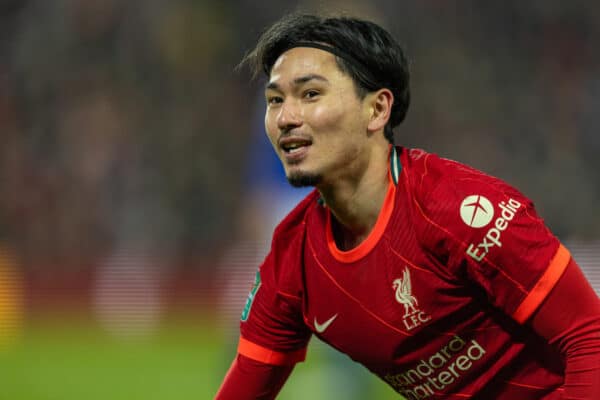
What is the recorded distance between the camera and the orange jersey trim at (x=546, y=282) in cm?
239

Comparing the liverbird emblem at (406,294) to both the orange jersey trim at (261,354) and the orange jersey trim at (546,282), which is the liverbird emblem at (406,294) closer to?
the orange jersey trim at (546,282)

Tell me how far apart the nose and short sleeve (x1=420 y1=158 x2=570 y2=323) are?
1.48 ft

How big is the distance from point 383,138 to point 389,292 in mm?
500

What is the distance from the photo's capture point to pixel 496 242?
7.88ft

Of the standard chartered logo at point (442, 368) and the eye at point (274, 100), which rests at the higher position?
the eye at point (274, 100)

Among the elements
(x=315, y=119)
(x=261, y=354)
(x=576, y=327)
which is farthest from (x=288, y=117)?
(x=576, y=327)

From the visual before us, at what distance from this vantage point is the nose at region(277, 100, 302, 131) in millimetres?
2711

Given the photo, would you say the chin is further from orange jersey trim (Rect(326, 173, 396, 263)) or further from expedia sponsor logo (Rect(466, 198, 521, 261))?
expedia sponsor logo (Rect(466, 198, 521, 261))

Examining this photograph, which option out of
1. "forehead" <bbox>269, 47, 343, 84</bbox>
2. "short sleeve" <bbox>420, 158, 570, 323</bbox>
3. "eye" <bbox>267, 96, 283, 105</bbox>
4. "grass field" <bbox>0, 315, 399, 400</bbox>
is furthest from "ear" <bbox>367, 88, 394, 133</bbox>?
"grass field" <bbox>0, 315, 399, 400</bbox>

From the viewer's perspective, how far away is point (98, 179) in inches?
425

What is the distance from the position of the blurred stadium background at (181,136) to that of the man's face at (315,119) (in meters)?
6.52

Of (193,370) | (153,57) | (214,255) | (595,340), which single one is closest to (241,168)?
(214,255)

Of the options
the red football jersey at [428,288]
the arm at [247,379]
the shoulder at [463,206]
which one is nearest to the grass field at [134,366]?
the arm at [247,379]

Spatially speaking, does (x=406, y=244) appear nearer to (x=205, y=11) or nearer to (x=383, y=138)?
(x=383, y=138)
